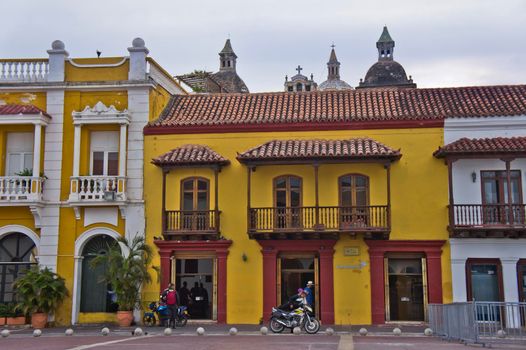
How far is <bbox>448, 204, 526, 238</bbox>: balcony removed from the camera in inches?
906

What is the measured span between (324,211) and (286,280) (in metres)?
2.92

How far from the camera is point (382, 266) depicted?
2414 centimetres

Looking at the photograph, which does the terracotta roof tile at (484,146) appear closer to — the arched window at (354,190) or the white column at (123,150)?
the arched window at (354,190)

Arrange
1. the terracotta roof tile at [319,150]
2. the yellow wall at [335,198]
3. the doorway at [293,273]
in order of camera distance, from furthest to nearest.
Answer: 1. the doorway at [293,273]
2. the yellow wall at [335,198]
3. the terracotta roof tile at [319,150]

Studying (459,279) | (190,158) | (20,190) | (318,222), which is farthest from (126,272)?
(459,279)

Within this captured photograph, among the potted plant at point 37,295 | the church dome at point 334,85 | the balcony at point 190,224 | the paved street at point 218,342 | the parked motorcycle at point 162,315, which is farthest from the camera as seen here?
the church dome at point 334,85

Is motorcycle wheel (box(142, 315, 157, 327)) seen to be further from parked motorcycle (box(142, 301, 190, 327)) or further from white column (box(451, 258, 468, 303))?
white column (box(451, 258, 468, 303))

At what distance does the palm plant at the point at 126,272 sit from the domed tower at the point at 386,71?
131 ft

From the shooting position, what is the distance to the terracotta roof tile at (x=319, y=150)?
23500mm

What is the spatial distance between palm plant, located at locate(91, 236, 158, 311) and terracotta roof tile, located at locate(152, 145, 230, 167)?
294cm

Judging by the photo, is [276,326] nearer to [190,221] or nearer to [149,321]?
[149,321]

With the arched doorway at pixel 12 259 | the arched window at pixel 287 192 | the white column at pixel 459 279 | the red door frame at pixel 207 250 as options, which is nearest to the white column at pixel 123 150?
the red door frame at pixel 207 250

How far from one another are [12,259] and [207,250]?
7.48 meters

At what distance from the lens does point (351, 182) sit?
2480cm
